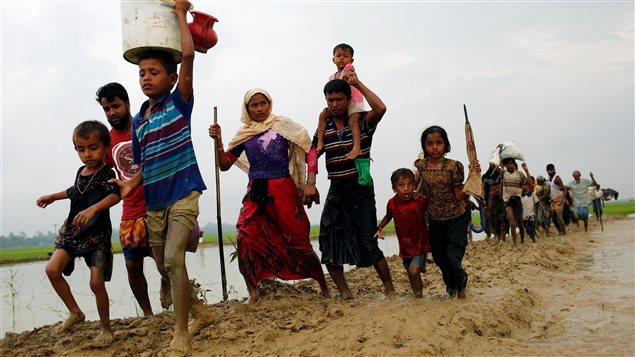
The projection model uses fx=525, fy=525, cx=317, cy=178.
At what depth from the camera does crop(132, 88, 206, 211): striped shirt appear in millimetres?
3305

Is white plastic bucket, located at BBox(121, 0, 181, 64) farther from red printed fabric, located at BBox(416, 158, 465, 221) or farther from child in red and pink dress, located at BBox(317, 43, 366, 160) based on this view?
red printed fabric, located at BBox(416, 158, 465, 221)

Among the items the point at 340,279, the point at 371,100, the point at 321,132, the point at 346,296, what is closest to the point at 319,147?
the point at 321,132

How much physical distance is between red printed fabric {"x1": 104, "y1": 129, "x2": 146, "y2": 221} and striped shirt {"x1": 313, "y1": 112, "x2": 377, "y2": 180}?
166 cm

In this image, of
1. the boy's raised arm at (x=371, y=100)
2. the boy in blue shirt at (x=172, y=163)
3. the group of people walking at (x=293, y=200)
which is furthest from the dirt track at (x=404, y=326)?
the boy's raised arm at (x=371, y=100)

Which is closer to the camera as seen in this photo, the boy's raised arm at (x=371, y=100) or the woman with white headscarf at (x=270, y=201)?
the boy's raised arm at (x=371, y=100)

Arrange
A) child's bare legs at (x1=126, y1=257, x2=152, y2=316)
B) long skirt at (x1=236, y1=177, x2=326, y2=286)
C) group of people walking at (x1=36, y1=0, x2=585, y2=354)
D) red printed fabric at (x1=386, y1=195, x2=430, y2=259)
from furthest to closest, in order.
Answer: long skirt at (x1=236, y1=177, x2=326, y2=286), red printed fabric at (x1=386, y1=195, x2=430, y2=259), child's bare legs at (x1=126, y1=257, x2=152, y2=316), group of people walking at (x1=36, y1=0, x2=585, y2=354)

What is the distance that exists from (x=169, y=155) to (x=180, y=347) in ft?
3.87

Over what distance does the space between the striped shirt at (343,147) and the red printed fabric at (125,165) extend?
65.5 inches

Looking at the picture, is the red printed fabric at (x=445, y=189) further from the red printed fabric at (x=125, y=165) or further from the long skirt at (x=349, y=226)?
the red printed fabric at (x=125, y=165)

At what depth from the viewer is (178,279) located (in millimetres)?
3160

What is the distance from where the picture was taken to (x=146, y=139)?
11.2 feet

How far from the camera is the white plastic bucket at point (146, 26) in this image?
318cm

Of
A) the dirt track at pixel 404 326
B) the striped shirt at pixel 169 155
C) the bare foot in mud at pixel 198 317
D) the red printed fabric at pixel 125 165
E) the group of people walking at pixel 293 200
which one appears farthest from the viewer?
the red printed fabric at pixel 125 165

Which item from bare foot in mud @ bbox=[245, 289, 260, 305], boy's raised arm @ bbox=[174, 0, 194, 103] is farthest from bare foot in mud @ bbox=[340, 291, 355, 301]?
boy's raised arm @ bbox=[174, 0, 194, 103]
